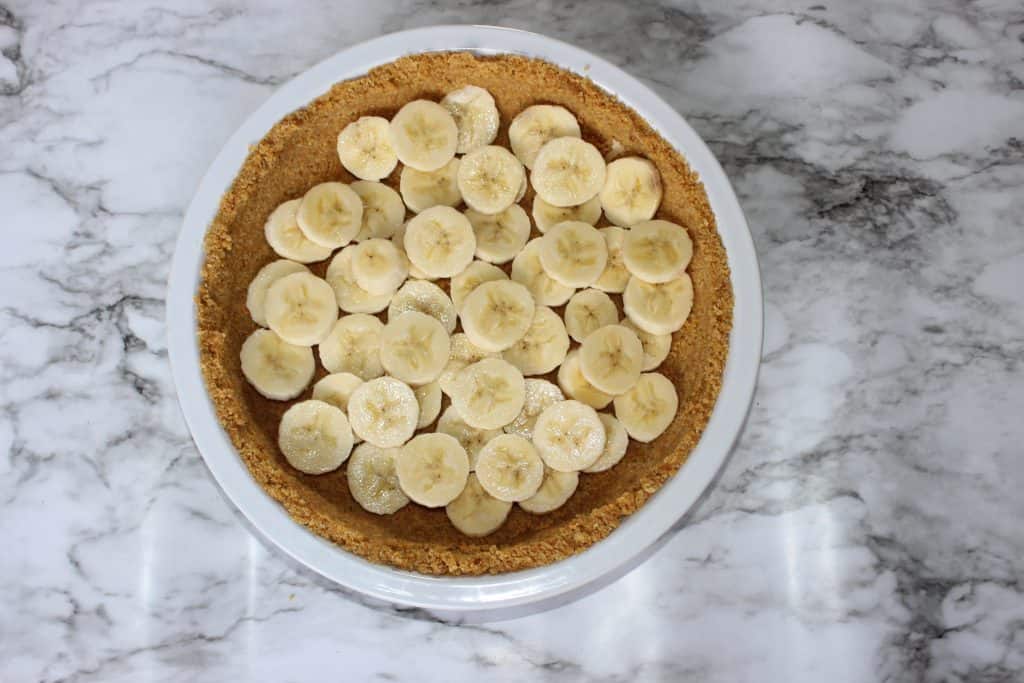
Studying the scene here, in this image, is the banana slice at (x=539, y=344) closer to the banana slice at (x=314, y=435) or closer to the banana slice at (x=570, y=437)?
the banana slice at (x=570, y=437)

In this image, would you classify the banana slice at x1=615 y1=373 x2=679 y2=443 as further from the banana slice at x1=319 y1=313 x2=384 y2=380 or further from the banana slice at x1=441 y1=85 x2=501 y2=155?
the banana slice at x1=441 y1=85 x2=501 y2=155

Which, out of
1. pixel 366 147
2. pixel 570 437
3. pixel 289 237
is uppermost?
pixel 366 147

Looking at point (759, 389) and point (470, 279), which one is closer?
point (470, 279)

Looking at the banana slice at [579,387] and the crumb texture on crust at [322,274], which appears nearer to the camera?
the crumb texture on crust at [322,274]

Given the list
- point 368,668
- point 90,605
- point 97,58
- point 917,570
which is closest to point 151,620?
point 90,605

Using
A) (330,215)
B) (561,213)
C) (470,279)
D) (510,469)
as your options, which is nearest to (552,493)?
(510,469)

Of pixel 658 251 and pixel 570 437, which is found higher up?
pixel 658 251

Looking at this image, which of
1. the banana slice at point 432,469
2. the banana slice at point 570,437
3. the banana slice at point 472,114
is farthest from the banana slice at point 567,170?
the banana slice at point 432,469

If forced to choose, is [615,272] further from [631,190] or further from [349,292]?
[349,292]
